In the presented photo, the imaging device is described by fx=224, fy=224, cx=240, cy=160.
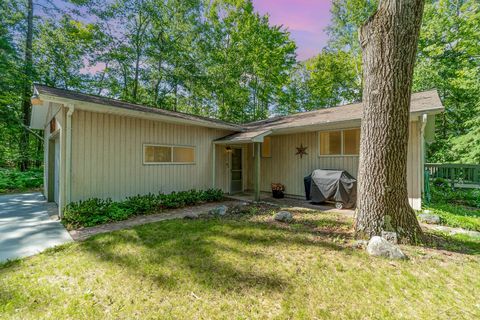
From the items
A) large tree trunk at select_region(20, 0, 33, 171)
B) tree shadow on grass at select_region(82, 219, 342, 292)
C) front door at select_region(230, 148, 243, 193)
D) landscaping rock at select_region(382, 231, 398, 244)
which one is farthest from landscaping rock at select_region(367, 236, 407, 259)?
large tree trunk at select_region(20, 0, 33, 171)

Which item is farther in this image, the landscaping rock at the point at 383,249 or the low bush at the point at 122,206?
the low bush at the point at 122,206

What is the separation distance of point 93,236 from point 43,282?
1.57 metres

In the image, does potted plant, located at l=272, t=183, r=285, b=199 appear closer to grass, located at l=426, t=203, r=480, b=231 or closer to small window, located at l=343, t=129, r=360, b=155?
small window, located at l=343, t=129, r=360, b=155

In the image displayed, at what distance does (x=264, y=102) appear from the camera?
1828 centimetres

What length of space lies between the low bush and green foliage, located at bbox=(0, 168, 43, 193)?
25.0 ft

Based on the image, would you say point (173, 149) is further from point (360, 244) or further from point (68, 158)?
point (360, 244)

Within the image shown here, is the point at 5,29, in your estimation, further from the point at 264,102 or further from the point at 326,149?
the point at 326,149

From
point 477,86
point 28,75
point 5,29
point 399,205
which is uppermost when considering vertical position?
point 5,29

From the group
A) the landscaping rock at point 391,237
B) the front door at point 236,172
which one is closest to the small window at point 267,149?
the front door at point 236,172

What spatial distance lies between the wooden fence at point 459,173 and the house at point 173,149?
135 inches

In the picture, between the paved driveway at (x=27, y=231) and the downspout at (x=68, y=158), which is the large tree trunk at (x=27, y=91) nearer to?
the paved driveway at (x=27, y=231)

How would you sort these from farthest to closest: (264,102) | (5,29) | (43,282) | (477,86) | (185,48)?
(264,102) < (185,48) < (5,29) < (477,86) < (43,282)

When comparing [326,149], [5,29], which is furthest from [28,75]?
[326,149]

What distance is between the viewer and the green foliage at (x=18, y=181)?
9.94 meters
